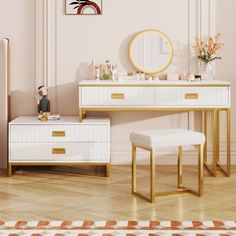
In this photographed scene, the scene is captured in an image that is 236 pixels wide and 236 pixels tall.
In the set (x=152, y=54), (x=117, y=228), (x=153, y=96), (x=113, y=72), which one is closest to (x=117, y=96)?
(x=153, y=96)

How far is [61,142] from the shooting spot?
16.3 feet

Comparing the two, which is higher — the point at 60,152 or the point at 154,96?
the point at 154,96

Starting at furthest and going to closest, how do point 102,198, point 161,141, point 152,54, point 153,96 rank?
1. point 152,54
2. point 153,96
3. point 102,198
4. point 161,141

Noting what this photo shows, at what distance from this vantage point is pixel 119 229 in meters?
3.41

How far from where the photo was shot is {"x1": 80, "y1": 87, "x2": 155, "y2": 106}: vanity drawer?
16.2 ft

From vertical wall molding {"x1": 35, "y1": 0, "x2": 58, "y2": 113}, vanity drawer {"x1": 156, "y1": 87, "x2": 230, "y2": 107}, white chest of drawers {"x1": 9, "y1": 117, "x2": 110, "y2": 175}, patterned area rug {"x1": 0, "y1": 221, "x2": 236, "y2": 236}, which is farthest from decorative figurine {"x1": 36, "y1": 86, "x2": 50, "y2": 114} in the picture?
patterned area rug {"x1": 0, "y1": 221, "x2": 236, "y2": 236}

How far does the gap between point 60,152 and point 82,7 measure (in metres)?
1.36

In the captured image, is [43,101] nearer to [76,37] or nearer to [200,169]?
[76,37]

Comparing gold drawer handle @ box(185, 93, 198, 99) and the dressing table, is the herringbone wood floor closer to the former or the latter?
the dressing table

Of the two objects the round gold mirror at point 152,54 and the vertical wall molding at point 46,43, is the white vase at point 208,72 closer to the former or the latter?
the round gold mirror at point 152,54

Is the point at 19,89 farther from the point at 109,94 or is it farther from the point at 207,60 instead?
the point at 207,60

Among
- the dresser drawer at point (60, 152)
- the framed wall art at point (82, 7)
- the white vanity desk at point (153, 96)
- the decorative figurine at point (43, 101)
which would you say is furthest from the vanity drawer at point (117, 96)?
the framed wall art at point (82, 7)

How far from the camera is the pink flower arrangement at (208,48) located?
5.35 meters

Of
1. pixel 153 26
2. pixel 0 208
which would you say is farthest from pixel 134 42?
pixel 0 208
